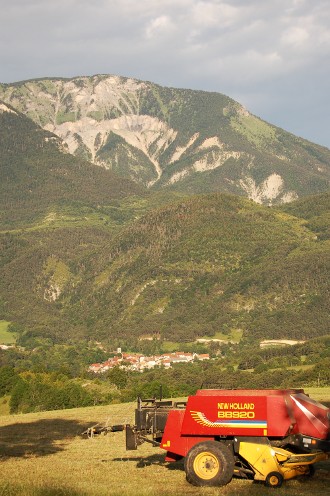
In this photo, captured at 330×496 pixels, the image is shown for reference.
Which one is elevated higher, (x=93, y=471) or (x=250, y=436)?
(x=250, y=436)

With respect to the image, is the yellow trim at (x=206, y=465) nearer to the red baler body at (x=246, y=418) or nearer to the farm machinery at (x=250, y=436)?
the farm machinery at (x=250, y=436)

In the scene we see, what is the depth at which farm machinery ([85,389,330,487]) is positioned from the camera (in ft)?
55.3

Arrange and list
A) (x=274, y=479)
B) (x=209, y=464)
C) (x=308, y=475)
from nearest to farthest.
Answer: (x=274, y=479)
(x=209, y=464)
(x=308, y=475)

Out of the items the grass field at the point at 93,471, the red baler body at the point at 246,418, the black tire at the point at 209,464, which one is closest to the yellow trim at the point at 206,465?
the black tire at the point at 209,464

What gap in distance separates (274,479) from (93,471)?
4.79 m

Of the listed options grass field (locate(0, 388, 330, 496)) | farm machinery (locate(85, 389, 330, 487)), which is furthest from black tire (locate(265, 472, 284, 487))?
grass field (locate(0, 388, 330, 496))

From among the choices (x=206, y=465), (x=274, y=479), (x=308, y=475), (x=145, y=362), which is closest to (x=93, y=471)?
(x=206, y=465)

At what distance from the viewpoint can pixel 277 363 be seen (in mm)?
105312

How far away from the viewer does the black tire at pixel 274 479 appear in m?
16.5

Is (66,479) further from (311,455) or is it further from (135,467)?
(311,455)

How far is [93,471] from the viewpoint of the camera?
60.6ft

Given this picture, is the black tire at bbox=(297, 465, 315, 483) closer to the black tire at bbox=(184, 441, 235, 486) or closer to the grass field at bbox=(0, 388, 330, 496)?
the grass field at bbox=(0, 388, 330, 496)

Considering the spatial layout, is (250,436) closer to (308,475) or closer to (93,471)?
(308,475)

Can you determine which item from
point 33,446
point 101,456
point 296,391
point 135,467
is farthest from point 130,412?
point 296,391
